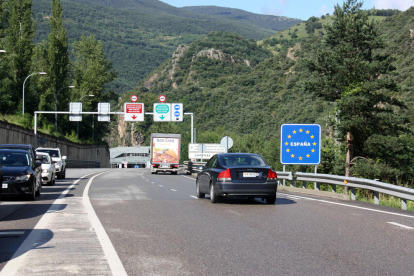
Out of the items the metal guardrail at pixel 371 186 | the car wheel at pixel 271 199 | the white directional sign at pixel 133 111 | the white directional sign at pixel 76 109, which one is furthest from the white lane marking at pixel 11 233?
the white directional sign at pixel 76 109

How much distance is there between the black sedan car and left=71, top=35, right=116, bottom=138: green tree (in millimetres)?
83062

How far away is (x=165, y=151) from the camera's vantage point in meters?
49.0

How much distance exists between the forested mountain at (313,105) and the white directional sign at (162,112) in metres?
14.2

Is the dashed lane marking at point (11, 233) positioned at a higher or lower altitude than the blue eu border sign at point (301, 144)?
lower

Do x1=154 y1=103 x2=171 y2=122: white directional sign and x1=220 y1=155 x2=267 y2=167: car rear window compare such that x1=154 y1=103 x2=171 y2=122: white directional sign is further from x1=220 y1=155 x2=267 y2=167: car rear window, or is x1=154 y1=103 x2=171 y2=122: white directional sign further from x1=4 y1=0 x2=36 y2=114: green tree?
x1=220 y1=155 x2=267 y2=167: car rear window

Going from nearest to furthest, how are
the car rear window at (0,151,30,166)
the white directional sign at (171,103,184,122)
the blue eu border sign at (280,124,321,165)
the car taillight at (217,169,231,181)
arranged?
the car taillight at (217,169,231,181) → the car rear window at (0,151,30,166) → the blue eu border sign at (280,124,321,165) → the white directional sign at (171,103,184,122)

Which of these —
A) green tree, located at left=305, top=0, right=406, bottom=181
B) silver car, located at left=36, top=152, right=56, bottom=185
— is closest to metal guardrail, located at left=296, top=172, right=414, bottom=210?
silver car, located at left=36, top=152, right=56, bottom=185

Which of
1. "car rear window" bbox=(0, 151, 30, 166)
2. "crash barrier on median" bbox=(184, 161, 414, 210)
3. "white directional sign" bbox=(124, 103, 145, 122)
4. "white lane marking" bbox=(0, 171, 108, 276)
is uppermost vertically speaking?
"white directional sign" bbox=(124, 103, 145, 122)

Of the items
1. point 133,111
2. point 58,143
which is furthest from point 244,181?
point 58,143

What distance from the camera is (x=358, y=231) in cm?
1090

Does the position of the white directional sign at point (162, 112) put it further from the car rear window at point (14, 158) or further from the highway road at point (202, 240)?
the highway road at point (202, 240)

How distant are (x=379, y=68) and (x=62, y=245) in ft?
121

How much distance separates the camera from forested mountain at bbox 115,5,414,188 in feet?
138

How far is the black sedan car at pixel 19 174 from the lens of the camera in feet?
54.4
